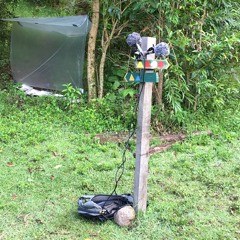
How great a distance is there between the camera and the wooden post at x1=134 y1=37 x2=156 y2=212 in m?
2.51

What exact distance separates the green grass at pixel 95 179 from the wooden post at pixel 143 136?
0.18m

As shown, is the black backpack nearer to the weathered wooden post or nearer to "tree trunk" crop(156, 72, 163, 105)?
the weathered wooden post

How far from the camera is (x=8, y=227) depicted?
2.56 meters

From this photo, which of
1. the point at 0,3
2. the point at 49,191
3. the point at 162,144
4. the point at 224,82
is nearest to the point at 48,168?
the point at 49,191

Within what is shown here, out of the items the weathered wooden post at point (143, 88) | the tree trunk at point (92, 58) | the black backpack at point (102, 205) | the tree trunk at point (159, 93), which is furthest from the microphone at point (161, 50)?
the tree trunk at point (92, 58)

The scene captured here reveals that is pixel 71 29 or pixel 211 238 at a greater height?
pixel 71 29

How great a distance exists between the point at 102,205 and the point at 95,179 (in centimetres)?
74

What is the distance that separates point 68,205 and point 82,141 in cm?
151

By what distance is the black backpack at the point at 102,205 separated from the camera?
8.45 ft

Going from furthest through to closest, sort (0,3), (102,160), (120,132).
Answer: (0,3), (120,132), (102,160)

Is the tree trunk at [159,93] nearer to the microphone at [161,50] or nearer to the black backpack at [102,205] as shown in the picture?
the black backpack at [102,205]

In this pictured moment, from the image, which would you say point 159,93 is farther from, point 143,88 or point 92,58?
point 143,88

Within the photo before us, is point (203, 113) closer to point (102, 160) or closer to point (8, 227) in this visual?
point (102, 160)

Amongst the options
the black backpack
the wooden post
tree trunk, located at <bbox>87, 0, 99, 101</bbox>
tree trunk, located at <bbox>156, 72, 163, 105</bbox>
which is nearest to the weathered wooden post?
the wooden post
